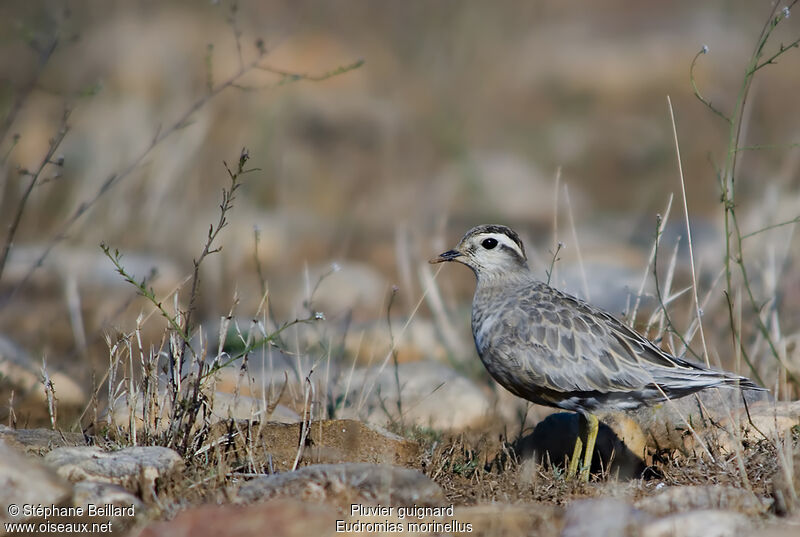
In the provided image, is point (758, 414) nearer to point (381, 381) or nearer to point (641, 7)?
point (381, 381)

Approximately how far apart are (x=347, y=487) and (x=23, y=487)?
1.43 metres

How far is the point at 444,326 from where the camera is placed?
Result: 30.5 feet

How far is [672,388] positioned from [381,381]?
3079 mm

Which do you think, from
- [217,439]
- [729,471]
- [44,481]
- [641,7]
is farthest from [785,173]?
[641,7]

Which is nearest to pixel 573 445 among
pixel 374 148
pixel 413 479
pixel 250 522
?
pixel 413 479

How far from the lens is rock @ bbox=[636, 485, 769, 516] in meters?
4.57

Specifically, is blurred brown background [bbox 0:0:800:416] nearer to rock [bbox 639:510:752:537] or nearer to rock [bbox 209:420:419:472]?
rock [bbox 209:420:419:472]

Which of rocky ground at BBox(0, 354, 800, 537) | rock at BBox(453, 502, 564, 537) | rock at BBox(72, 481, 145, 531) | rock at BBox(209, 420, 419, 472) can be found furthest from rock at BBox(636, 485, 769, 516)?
rock at BBox(72, 481, 145, 531)

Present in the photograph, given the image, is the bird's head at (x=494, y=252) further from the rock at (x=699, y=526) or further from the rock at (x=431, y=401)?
the rock at (x=699, y=526)

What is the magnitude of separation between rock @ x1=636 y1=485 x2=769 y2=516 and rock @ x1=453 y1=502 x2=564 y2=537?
47 cm

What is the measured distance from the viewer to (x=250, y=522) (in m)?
3.97

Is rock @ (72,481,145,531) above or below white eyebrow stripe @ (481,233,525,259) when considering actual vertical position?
below

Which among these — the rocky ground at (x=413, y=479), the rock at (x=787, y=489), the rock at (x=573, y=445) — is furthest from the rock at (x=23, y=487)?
the rock at (x=787, y=489)

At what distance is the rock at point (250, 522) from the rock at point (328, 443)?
129 cm
